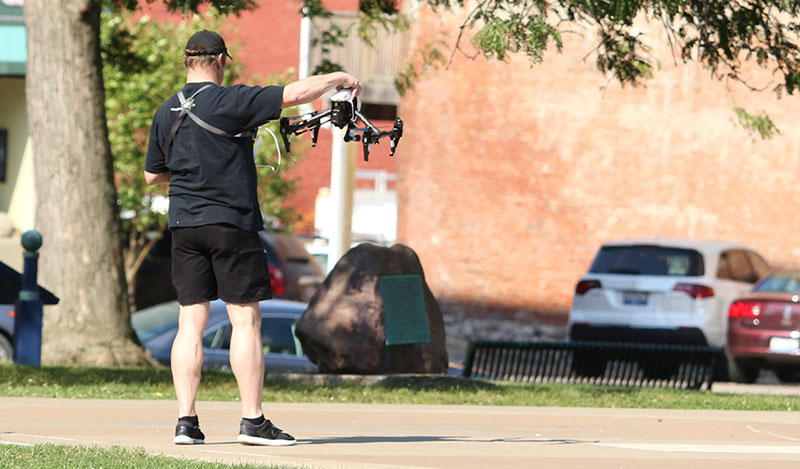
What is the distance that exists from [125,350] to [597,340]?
23.5ft

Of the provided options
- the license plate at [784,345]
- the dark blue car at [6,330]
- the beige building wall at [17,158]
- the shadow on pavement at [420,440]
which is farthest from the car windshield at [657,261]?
the beige building wall at [17,158]

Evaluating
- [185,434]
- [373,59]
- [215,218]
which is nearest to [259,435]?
[185,434]

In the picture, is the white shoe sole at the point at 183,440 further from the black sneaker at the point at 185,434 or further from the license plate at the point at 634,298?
the license plate at the point at 634,298

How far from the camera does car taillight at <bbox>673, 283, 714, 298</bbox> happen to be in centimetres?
1709

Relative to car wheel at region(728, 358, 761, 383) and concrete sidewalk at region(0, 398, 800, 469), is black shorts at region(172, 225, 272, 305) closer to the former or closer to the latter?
concrete sidewalk at region(0, 398, 800, 469)

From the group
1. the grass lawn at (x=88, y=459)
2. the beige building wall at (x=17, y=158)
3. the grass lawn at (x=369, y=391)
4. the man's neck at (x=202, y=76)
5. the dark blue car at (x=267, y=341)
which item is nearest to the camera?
the grass lawn at (x=88, y=459)

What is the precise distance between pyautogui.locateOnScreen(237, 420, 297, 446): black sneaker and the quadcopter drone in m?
1.25

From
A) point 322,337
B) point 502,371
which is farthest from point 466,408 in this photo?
point 502,371

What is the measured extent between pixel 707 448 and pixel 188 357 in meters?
2.48

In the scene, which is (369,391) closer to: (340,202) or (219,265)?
(219,265)

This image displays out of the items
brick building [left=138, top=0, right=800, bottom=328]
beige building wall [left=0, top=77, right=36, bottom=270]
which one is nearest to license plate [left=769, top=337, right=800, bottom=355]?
brick building [left=138, top=0, right=800, bottom=328]

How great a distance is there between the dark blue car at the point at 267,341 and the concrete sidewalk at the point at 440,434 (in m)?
5.41

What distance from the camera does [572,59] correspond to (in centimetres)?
2405

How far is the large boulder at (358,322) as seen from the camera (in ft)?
36.2
